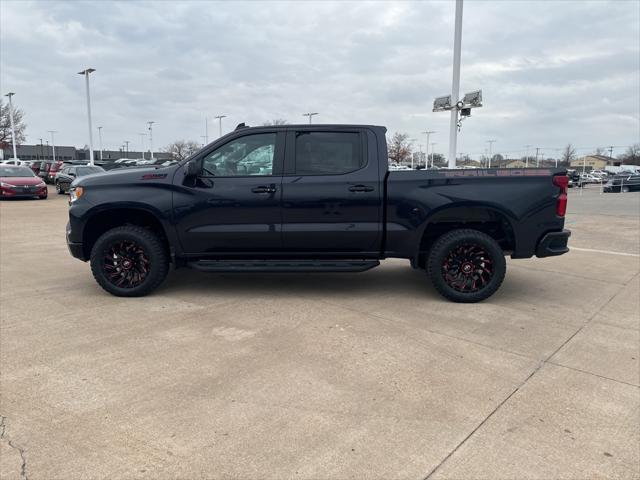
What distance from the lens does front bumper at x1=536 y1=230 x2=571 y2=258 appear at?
17.2 feet

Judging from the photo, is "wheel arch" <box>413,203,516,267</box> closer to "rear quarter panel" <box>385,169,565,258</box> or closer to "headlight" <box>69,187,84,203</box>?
"rear quarter panel" <box>385,169,565,258</box>

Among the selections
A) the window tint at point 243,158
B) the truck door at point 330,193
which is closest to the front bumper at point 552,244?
the truck door at point 330,193

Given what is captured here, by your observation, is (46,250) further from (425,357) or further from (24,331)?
(425,357)

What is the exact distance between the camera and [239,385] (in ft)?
10.8

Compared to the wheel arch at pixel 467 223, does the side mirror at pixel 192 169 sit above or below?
above

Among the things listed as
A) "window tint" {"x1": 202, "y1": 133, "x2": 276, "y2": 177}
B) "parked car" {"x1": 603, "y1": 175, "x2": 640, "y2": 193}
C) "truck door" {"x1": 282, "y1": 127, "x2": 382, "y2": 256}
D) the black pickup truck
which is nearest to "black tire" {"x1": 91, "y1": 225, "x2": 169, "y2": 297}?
the black pickup truck

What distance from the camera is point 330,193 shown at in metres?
5.16

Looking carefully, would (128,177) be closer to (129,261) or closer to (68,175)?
(129,261)

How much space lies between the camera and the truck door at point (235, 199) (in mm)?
5191

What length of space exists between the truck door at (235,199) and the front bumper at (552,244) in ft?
9.49

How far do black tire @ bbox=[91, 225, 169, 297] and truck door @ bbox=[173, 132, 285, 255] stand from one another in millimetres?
360

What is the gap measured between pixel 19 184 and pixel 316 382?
2071 cm

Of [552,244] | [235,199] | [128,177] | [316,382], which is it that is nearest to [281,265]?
[235,199]

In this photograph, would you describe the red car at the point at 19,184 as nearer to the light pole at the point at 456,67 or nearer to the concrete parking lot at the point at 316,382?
the concrete parking lot at the point at 316,382
